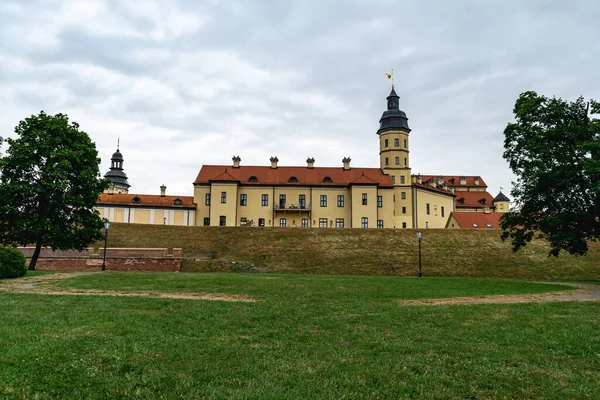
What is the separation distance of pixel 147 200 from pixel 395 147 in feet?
128

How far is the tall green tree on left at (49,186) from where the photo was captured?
24.3 m

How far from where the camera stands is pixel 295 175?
63500 mm

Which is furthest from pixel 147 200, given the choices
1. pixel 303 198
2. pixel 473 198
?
pixel 473 198

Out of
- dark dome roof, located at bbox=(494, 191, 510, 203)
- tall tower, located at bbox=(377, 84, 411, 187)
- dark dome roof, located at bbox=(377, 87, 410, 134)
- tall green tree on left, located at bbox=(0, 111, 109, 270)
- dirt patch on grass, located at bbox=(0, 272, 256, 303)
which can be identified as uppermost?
dark dome roof, located at bbox=(377, 87, 410, 134)

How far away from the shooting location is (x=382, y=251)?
38531mm

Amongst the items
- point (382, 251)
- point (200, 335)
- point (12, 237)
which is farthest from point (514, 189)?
point (12, 237)

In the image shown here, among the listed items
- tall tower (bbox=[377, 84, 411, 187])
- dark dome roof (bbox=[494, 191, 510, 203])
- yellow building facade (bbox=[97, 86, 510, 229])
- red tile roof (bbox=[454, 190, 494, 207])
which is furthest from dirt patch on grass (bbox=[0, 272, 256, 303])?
dark dome roof (bbox=[494, 191, 510, 203])

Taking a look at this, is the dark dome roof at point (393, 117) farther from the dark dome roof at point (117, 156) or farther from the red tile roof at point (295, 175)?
the dark dome roof at point (117, 156)

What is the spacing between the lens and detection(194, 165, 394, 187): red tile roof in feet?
201

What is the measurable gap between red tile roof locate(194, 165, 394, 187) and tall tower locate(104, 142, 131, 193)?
3985cm

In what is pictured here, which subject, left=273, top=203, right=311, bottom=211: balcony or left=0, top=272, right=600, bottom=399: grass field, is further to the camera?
left=273, top=203, right=311, bottom=211: balcony

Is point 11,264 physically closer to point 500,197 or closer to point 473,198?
point 500,197

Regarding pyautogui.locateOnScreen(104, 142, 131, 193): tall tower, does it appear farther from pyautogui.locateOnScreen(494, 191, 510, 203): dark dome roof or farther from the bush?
pyautogui.locateOnScreen(494, 191, 510, 203): dark dome roof

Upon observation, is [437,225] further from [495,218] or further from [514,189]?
[514,189]
